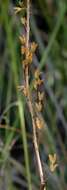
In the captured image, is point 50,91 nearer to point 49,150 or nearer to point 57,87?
point 57,87

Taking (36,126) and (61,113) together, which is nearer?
(36,126)

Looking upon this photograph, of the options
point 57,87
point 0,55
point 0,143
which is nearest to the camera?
point 0,143

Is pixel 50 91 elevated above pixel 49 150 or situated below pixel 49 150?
above

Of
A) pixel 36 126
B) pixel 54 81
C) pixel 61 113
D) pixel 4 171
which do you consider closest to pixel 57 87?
pixel 54 81

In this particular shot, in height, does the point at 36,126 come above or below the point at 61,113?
above

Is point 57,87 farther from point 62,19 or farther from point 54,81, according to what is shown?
point 62,19

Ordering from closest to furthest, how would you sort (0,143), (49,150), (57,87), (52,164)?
(52,164)
(0,143)
(49,150)
(57,87)

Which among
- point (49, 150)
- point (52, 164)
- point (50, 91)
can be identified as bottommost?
point (49, 150)

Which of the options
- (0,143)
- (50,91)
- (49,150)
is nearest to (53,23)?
(50,91)

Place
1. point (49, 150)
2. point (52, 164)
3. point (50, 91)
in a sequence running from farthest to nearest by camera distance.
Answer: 1. point (50, 91)
2. point (49, 150)
3. point (52, 164)
